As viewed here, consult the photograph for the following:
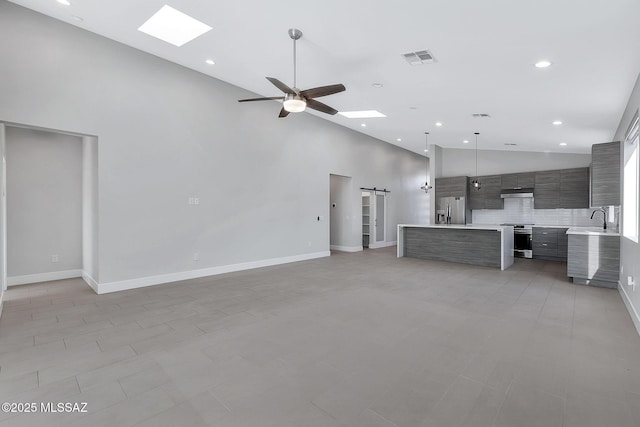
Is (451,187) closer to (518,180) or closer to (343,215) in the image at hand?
(518,180)

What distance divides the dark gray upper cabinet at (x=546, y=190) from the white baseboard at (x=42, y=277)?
1125 centimetres

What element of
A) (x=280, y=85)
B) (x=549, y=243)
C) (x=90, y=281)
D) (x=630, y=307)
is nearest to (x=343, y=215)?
(x=549, y=243)

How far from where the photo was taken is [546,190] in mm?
8555

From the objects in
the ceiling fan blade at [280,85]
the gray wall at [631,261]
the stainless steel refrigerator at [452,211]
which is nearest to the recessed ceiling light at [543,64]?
the gray wall at [631,261]

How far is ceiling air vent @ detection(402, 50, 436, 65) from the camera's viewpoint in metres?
4.04

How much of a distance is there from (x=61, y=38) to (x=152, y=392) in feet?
16.4

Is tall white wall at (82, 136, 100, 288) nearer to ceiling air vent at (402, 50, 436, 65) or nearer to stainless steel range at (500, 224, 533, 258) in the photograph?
ceiling air vent at (402, 50, 436, 65)

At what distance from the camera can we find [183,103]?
566 cm

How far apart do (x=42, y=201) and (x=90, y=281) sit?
1829 millimetres

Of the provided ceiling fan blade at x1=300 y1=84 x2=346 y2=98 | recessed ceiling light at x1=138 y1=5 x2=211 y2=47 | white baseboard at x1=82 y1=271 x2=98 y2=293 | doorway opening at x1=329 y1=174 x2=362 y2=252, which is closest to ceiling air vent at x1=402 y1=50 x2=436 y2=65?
ceiling fan blade at x1=300 y1=84 x2=346 y2=98

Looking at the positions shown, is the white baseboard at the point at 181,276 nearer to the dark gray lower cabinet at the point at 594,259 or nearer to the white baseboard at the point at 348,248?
the white baseboard at the point at 348,248

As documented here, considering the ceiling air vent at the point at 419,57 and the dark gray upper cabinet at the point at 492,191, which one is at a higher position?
the ceiling air vent at the point at 419,57

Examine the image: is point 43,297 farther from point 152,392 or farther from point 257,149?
point 257,149

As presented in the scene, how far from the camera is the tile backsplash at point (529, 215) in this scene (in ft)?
27.3
